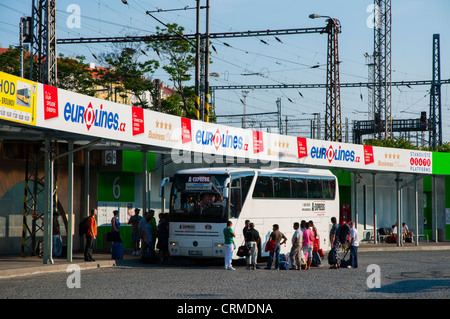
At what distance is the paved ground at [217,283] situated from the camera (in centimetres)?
1362

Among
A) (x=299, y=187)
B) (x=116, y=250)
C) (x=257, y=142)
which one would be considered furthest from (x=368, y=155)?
(x=116, y=250)

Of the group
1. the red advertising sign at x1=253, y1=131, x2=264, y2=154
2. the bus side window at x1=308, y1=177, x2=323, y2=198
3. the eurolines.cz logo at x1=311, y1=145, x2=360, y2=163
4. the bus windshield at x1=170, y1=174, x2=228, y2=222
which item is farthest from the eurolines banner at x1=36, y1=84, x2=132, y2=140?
the eurolines.cz logo at x1=311, y1=145, x2=360, y2=163

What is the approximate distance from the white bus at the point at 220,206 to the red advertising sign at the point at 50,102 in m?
6.18

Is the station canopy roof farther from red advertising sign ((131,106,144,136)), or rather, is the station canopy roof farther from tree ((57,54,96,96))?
tree ((57,54,96,96))

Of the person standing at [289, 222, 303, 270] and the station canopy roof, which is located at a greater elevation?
the station canopy roof

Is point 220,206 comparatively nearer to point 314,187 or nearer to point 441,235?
point 314,187

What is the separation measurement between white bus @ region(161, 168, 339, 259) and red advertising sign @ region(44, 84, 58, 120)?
618cm

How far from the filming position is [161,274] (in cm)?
1859

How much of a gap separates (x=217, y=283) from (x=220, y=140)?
972 centimetres

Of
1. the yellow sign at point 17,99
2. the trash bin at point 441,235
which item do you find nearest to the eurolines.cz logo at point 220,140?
the yellow sign at point 17,99

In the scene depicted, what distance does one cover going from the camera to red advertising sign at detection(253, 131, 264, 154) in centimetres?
2745

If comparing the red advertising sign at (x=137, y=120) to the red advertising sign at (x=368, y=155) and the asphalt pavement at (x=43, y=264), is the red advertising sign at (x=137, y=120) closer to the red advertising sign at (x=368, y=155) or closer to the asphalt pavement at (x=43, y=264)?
the asphalt pavement at (x=43, y=264)
